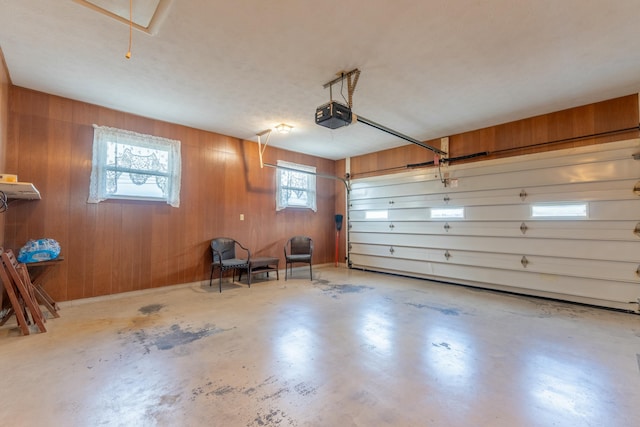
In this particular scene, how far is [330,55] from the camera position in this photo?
9.02ft

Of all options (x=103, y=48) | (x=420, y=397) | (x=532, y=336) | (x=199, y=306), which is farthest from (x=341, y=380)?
(x=103, y=48)

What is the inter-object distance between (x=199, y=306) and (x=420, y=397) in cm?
296

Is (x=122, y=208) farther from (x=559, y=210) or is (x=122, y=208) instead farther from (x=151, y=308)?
(x=559, y=210)

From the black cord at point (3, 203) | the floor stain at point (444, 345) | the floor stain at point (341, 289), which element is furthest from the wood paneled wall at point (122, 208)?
the floor stain at point (444, 345)

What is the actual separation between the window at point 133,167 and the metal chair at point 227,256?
98 centimetres

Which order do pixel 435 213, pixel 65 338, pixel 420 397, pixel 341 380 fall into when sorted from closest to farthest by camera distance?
1. pixel 420 397
2. pixel 341 380
3. pixel 65 338
4. pixel 435 213

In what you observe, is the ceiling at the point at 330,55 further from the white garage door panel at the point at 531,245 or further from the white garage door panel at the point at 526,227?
the white garage door panel at the point at 531,245

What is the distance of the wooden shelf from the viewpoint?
249 centimetres

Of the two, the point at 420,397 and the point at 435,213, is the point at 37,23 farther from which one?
the point at 435,213

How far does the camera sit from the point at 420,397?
5.88 feet

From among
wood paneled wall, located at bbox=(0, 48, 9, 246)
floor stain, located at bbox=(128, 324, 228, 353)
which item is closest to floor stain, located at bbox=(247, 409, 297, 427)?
floor stain, located at bbox=(128, 324, 228, 353)

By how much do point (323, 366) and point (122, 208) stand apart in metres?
3.77

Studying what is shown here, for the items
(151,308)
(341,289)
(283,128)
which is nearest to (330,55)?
(283,128)

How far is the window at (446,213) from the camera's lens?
5005 mm
